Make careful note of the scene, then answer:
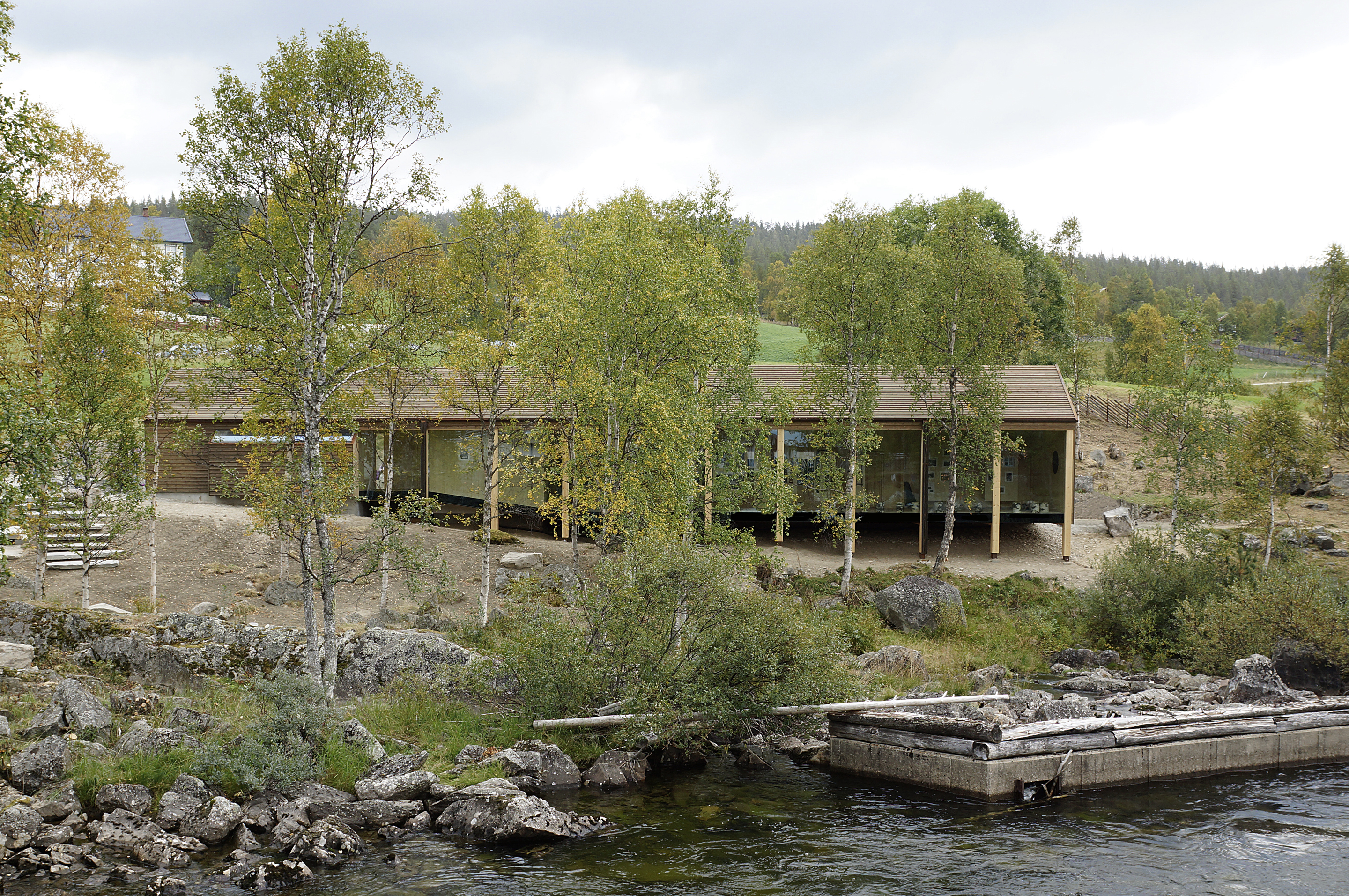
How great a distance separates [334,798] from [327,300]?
25.0 feet

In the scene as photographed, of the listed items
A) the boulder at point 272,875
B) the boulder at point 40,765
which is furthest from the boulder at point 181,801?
the boulder at point 272,875

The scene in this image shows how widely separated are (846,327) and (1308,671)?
543 inches

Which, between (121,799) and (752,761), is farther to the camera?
(752,761)

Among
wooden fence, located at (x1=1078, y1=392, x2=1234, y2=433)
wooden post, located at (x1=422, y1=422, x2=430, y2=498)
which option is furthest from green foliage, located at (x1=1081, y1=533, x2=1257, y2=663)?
wooden fence, located at (x1=1078, y1=392, x2=1234, y2=433)

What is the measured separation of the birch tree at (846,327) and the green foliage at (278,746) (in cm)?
1617

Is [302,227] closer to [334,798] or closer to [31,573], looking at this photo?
[334,798]

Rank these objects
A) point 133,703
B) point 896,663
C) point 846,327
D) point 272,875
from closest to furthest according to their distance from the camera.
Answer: point 272,875
point 133,703
point 896,663
point 846,327

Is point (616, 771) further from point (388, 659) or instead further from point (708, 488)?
point (708, 488)

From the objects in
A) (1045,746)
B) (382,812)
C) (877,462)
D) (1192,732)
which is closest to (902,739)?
(1045,746)

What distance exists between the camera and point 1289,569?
826 inches

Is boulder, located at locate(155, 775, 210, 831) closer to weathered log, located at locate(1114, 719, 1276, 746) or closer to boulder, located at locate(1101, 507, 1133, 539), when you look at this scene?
weathered log, located at locate(1114, 719, 1276, 746)

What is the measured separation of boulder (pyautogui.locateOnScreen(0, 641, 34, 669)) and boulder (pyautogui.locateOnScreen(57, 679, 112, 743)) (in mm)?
2144

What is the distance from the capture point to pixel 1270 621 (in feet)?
61.6

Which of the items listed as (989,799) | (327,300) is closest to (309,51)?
(327,300)
